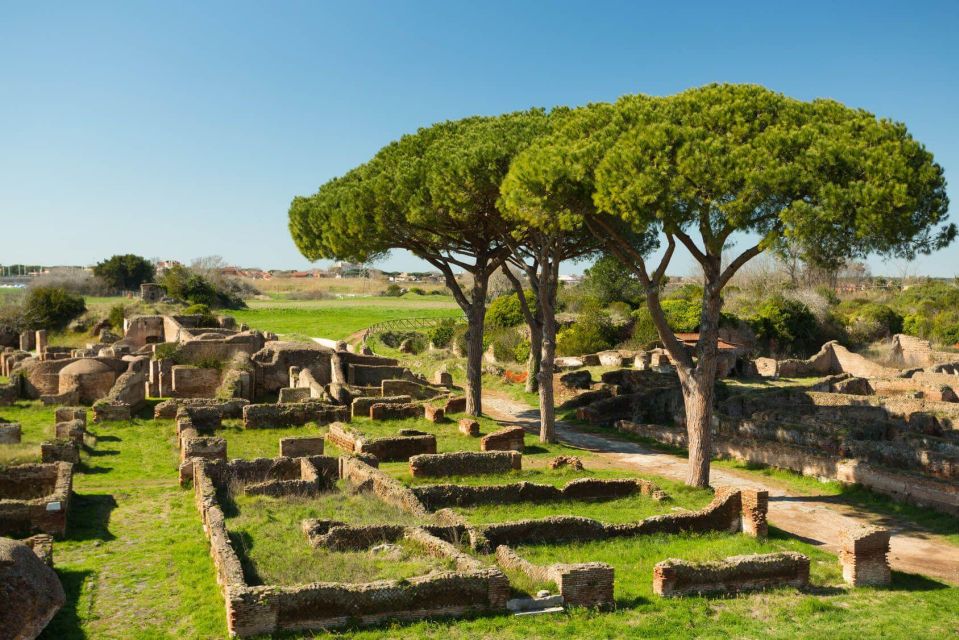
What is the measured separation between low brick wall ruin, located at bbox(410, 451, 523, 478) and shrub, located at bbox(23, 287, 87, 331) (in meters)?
41.5

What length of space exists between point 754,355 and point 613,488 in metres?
32.0

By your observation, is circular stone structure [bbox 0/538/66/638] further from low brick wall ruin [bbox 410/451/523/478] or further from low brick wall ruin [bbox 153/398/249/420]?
low brick wall ruin [bbox 153/398/249/420]

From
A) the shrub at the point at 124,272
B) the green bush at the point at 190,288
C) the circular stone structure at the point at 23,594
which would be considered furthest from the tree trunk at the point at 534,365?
the shrub at the point at 124,272

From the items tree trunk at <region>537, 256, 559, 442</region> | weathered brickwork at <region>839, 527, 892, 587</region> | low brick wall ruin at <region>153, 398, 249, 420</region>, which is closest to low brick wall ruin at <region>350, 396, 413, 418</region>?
low brick wall ruin at <region>153, 398, 249, 420</region>

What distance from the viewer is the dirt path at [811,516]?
43.9ft

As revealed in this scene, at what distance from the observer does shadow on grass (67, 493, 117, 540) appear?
1376 cm

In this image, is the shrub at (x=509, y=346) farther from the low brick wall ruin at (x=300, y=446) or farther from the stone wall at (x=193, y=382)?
the low brick wall ruin at (x=300, y=446)

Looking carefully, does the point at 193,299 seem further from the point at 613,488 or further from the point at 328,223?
the point at 613,488

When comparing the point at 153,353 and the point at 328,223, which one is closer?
the point at 328,223

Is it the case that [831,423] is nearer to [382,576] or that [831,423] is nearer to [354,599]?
[382,576]

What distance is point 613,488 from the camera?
16484mm

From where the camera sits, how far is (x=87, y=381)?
27.9m

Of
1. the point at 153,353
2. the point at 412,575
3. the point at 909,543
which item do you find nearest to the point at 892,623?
the point at 909,543

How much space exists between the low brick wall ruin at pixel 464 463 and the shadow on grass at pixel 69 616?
7.43 m
